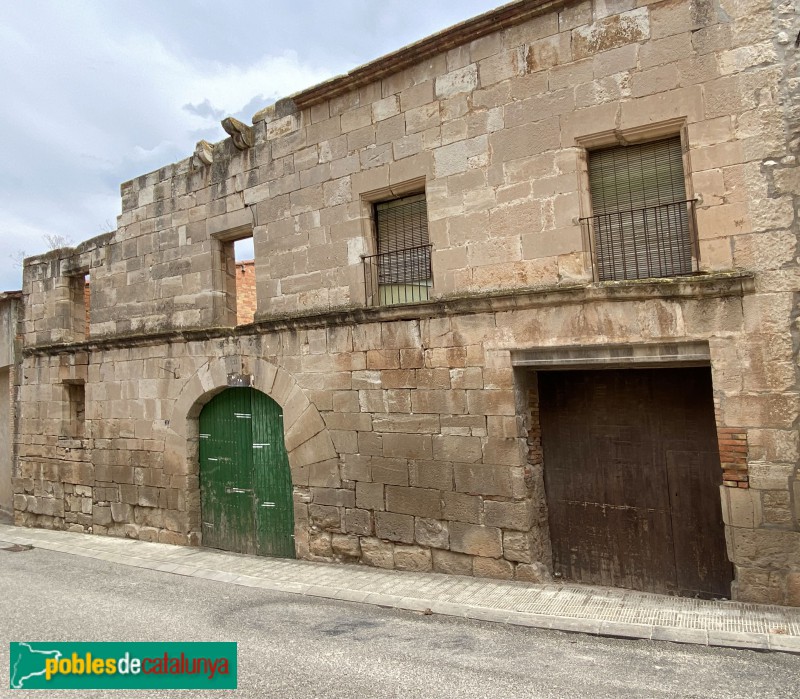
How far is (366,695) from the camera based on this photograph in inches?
149

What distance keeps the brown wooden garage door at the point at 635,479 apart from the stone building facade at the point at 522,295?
28 mm

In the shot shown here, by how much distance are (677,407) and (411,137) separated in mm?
4027

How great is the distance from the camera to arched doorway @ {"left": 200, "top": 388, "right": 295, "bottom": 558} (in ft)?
25.8

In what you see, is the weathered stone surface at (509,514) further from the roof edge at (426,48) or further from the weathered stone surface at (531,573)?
the roof edge at (426,48)

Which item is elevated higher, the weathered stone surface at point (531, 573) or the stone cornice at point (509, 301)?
the stone cornice at point (509, 301)

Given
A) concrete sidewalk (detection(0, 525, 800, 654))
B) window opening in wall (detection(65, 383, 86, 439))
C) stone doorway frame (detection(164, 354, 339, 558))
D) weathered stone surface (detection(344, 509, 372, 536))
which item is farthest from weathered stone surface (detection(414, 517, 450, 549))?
window opening in wall (detection(65, 383, 86, 439))

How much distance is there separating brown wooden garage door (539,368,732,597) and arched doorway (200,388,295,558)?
11.3ft

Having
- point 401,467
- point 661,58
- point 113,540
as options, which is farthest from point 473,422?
point 113,540

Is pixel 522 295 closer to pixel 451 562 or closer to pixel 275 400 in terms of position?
pixel 451 562

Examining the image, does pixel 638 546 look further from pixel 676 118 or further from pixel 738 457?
pixel 676 118

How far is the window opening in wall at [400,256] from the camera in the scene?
272 inches

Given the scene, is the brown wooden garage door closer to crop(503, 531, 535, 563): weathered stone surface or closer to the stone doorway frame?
crop(503, 531, 535, 563): weathered stone surface

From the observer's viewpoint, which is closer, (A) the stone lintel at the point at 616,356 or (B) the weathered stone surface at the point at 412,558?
(A) the stone lintel at the point at 616,356

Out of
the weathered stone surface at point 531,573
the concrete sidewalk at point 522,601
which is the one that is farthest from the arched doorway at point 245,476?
the weathered stone surface at point 531,573
